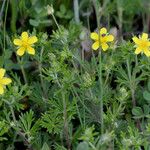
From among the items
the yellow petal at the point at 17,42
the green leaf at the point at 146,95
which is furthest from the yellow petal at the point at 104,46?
the yellow petal at the point at 17,42

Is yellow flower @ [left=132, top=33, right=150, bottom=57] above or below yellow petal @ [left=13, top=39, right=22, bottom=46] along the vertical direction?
below

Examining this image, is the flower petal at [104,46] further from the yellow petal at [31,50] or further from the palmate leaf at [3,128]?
the palmate leaf at [3,128]

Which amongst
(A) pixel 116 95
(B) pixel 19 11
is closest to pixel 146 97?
(A) pixel 116 95

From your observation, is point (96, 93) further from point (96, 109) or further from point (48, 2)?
point (48, 2)

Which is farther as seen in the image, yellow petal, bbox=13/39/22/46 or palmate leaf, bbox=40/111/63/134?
yellow petal, bbox=13/39/22/46

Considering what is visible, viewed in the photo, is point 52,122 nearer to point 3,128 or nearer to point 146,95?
point 3,128

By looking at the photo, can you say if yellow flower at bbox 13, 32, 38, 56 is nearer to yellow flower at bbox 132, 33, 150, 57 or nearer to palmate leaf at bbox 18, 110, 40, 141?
palmate leaf at bbox 18, 110, 40, 141

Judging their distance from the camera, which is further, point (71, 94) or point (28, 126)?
point (71, 94)

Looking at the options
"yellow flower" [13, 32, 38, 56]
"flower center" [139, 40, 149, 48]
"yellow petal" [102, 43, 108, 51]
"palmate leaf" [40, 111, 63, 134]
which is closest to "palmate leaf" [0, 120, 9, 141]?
"palmate leaf" [40, 111, 63, 134]

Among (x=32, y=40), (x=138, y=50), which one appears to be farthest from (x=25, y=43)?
(x=138, y=50)

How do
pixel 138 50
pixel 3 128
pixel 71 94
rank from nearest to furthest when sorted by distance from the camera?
pixel 3 128 → pixel 138 50 → pixel 71 94

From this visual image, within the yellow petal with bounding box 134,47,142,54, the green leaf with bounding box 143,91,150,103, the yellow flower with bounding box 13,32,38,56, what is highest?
the yellow flower with bounding box 13,32,38,56
